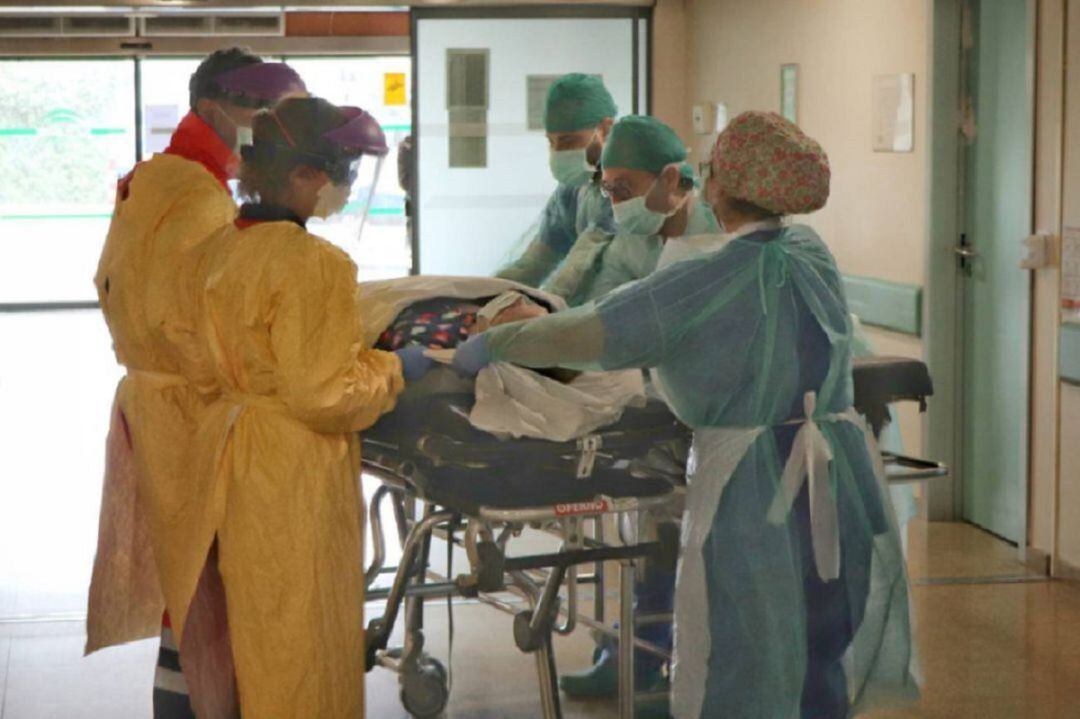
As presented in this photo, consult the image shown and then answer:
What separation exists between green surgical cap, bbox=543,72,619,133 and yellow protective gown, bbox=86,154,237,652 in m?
1.20

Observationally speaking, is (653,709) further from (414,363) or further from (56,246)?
(56,246)

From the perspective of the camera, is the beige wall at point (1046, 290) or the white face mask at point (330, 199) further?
the beige wall at point (1046, 290)

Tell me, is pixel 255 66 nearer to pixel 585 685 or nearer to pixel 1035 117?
pixel 585 685

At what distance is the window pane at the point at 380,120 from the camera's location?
47.3 feet

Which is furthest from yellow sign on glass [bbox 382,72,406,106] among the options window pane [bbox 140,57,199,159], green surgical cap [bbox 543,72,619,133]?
green surgical cap [bbox 543,72,619,133]

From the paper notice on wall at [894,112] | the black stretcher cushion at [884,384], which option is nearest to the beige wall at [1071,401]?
the paper notice on wall at [894,112]

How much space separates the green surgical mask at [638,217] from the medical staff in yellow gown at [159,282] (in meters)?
0.72

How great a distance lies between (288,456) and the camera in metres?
2.74

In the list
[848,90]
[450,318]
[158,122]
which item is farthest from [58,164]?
[450,318]

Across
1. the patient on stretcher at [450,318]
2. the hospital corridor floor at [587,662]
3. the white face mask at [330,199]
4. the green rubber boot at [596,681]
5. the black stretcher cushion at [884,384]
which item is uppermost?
the white face mask at [330,199]

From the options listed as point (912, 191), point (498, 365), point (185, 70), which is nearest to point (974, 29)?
point (912, 191)

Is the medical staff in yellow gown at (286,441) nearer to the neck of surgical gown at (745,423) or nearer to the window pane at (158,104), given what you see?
the neck of surgical gown at (745,423)

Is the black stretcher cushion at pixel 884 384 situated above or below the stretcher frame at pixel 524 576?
above

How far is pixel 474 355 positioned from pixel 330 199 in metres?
0.37
